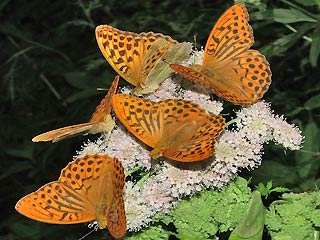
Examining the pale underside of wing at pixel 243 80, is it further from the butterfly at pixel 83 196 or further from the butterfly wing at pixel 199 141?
the butterfly at pixel 83 196

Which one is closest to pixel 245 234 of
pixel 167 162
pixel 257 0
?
pixel 167 162

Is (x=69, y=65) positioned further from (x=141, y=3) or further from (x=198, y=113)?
(x=198, y=113)

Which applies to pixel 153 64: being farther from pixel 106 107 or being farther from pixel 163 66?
pixel 106 107

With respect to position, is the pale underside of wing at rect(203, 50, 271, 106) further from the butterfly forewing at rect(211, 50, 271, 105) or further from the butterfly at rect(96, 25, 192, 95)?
the butterfly at rect(96, 25, 192, 95)

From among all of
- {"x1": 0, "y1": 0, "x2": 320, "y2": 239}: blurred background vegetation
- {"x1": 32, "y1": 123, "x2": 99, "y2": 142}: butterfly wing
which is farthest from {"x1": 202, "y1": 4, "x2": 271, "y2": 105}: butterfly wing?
{"x1": 0, "y1": 0, "x2": 320, "y2": 239}: blurred background vegetation

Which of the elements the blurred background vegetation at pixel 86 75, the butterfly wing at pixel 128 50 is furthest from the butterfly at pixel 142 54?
the blurred background vegetation at pixel 86 75

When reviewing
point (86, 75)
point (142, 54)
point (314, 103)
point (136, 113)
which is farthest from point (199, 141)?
point (86, 75)
